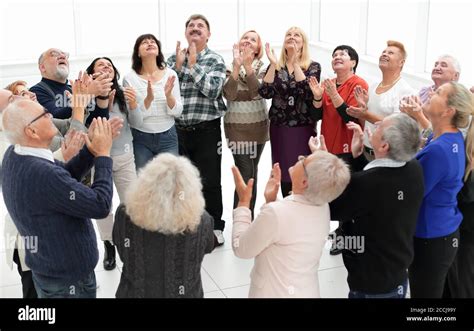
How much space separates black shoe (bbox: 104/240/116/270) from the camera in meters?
4.27

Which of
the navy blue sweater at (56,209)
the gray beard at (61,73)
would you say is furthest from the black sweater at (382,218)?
the gray beard at (61,73)

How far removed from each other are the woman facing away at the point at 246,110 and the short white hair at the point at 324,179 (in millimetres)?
1960

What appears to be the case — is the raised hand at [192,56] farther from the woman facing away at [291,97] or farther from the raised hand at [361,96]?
the raised hand at [361,96]

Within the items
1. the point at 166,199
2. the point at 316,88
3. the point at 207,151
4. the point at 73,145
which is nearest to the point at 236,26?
the point at 207,151

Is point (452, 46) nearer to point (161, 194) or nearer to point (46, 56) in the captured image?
point (46, 56)

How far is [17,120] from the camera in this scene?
2.63 meters

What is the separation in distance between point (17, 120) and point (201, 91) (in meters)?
1.93

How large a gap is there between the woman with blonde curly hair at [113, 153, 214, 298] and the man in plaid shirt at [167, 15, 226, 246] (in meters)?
1.96

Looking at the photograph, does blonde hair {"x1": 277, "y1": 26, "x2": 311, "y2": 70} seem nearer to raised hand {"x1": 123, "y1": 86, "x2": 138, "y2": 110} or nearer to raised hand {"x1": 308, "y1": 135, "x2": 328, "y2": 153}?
raised hand {"x1": 123, "y1": 86, "x2": 138, "y2": 110}

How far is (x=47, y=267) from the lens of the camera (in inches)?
105

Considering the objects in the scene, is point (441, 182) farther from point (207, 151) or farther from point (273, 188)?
point (207, 151)
